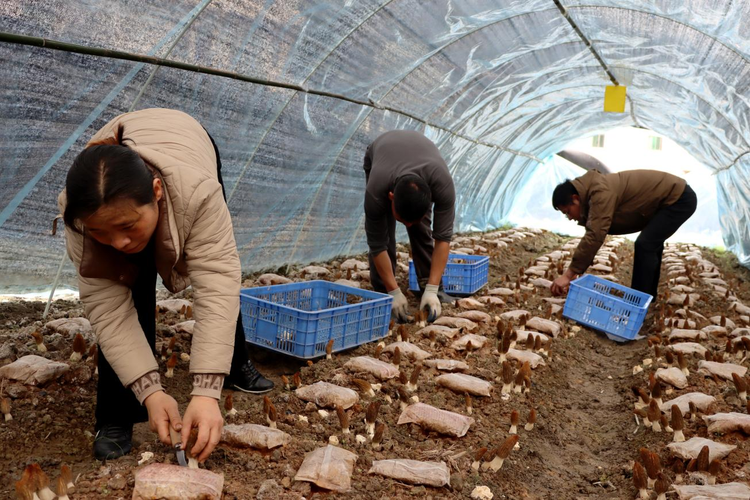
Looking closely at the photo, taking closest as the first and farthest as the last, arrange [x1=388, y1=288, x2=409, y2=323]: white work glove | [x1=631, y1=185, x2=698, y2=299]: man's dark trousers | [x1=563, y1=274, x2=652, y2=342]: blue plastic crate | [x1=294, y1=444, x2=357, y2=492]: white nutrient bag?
1. [x1=294, y1=444, x2=357, y2=492]: white nutrient bag
2. [x1=388, y1=288, x2=409, y2=323]: white work glove
3. [x1=563, y1=274, x2=652, y2=342]: blue plastic crate
4. [x1=631, y1=185, x2=698, y2=299]: man's dark trousers

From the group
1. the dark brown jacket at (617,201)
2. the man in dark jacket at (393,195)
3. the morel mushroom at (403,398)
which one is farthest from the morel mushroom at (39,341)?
the dark brown jacket at (617,201)

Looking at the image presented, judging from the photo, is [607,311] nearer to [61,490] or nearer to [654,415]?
[654,415]

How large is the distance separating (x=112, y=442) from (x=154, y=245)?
0.90 m

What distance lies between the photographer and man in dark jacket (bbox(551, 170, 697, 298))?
17.6ft

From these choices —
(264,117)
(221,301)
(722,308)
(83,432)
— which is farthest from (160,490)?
(722,308)

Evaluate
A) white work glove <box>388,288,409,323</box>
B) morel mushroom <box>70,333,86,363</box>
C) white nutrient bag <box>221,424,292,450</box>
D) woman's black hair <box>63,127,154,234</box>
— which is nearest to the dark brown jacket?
white work glove <box>388,288,409,323</box>

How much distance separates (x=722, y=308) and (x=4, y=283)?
6421 millimetres

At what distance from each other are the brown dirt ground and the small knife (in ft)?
0.35

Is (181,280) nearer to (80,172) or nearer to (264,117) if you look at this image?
(80,172)

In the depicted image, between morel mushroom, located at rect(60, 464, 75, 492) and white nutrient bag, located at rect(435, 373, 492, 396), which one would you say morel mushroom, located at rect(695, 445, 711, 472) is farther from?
morel mushroom, located at rect(60, 464, 75, 492)

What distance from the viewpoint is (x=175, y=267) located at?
7.17 feet

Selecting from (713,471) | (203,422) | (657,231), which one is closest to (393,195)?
(713,471)

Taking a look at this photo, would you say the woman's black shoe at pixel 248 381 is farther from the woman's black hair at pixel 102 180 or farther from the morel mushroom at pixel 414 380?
the woman's black hair at pixel 102 180

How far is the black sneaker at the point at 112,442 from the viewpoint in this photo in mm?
2412
